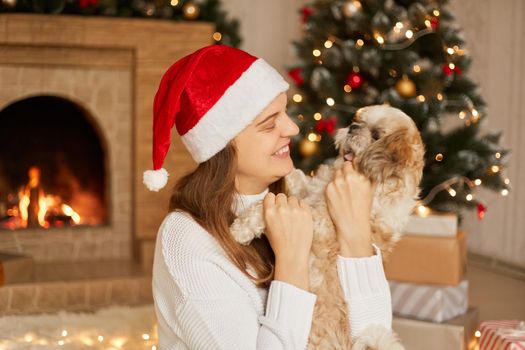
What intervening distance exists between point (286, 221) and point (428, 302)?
1.72m

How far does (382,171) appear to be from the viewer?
1.76 metres

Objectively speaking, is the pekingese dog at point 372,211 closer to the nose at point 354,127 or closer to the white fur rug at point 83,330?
the nose at point 354,127

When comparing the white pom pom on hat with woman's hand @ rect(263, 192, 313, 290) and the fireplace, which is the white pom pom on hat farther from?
the fireplace

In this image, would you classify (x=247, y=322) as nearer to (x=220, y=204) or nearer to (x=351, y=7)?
(x=220, y=204)

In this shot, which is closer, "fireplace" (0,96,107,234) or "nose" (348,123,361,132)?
"nose" (348,123,361,132)

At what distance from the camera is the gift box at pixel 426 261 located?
10.3 ft

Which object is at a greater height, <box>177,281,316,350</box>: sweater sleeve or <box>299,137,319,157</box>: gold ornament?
<box>177,281,316,350</box>: sweater sleeve

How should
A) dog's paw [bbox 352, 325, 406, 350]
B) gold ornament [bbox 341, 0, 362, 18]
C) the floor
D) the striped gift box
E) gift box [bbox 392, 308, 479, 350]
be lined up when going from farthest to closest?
gold ornament [bbox 341, 0, 362, 18]
the floor
gift box [bbox 392, 308, 479, 350]
the striped gift box
dog's paw [bbox 352, 325, 406, 350]

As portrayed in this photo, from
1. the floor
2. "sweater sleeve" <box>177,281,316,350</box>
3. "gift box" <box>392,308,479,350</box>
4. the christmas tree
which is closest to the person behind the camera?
"sweater sleeve" <box>177,281,316,350</box>

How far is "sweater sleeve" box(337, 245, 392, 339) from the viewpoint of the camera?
63.7 inches

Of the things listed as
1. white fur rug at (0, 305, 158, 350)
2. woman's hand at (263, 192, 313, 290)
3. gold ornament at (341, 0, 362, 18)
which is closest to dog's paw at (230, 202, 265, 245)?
woman's hand at (263, 192, 313, 290)

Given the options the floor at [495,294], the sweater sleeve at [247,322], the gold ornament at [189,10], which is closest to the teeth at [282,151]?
the sweater sleeve at [247,322]

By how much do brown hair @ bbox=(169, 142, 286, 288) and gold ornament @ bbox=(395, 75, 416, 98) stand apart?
2496 millimetres

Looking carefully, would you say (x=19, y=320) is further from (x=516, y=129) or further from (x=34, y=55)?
(x=516, y=129)
